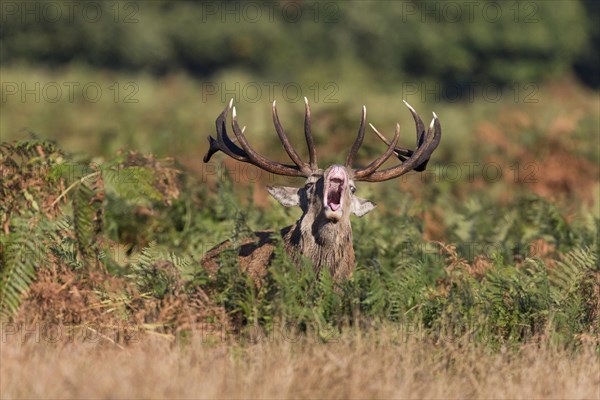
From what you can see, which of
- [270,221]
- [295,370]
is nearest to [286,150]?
[270,221]

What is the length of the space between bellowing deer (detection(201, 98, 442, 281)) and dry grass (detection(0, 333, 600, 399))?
2.24 m

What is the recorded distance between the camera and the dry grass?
6512mm

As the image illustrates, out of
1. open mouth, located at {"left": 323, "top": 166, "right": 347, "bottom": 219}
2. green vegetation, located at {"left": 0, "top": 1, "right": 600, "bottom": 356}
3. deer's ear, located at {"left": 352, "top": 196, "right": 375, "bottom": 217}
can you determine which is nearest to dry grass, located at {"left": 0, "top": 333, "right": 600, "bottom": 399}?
green vegetation, located at {"left": 0, "top": 1, "right": 600, "bottom": 356}

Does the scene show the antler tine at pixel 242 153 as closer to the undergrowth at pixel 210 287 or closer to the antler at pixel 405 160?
the antler at pixel 405 160

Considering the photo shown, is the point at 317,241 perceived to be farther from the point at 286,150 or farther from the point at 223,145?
the point at 223,145

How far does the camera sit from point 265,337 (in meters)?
7.64

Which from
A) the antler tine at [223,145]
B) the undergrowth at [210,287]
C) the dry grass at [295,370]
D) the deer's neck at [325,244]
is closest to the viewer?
the dry grass at [295,370]

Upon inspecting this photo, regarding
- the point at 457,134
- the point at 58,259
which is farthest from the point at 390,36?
the point at 58,259

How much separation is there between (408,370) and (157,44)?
4225cm

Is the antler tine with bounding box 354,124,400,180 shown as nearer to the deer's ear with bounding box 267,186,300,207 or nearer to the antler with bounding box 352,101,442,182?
the antler with bounding box 352,101,442,182

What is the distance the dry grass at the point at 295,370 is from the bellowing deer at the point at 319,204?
2243 millimetres

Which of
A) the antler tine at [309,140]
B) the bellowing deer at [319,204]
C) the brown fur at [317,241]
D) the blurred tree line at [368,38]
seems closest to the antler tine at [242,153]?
the bellowing deer at [319,204]

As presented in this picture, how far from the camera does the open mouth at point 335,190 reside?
960cm

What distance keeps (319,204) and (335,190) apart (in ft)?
0.66
